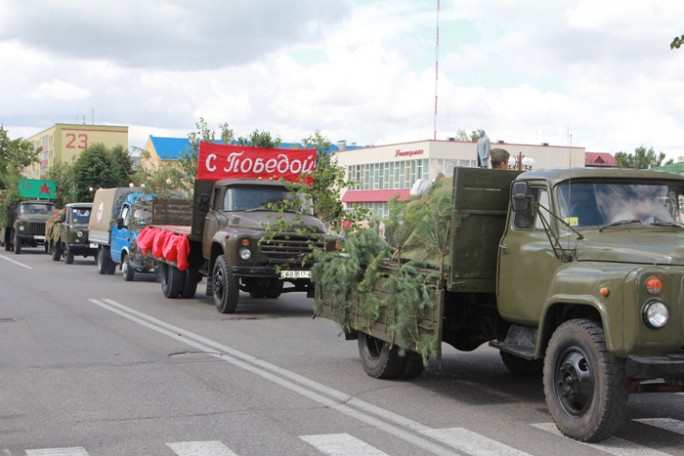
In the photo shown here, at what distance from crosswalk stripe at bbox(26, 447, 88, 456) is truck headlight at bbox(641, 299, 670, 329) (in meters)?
3.93

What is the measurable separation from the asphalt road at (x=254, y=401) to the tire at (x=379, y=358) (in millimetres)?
111

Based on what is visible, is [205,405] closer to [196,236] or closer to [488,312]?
[488,312]

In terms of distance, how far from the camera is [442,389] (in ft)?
29.7

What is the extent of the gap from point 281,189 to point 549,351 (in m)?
10.5

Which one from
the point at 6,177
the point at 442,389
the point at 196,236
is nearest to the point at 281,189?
the point at 196,236

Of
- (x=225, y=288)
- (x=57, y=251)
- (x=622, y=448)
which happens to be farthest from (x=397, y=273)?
(x=57, y=251)

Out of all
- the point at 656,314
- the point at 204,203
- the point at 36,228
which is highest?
the point at 204,203

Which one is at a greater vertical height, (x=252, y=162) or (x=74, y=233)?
(x=252, y=162)

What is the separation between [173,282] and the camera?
18.3 meters

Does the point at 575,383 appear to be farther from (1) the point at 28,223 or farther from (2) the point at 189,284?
(1) the point at 28,223

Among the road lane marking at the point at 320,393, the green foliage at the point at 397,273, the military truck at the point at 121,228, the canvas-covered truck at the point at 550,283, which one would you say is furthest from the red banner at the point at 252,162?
the canvas-covered truck at the point at 550,283

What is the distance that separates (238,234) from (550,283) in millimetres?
8841

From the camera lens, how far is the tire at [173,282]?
60.0 feet

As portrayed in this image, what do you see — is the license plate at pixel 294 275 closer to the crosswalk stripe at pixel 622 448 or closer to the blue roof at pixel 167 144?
the crosswalk stripe at pixel 622 448
